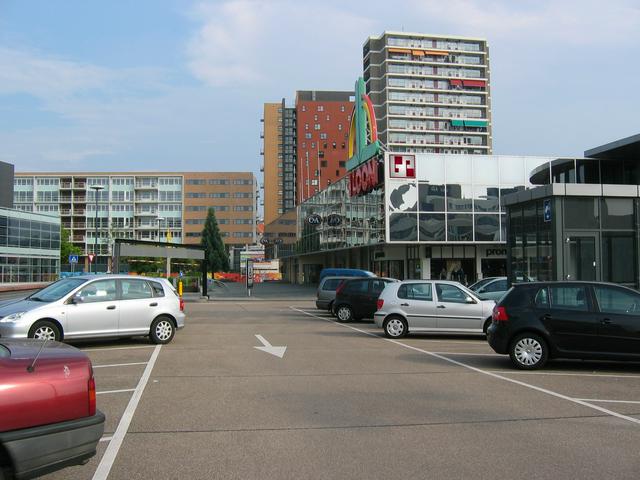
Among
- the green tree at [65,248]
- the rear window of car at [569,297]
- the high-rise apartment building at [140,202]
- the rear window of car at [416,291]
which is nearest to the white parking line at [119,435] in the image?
the rear window of car at [569,297]

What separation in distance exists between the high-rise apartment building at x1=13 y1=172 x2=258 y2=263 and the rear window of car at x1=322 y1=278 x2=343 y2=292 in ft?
299

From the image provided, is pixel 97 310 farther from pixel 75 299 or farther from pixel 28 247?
pixel 28 247

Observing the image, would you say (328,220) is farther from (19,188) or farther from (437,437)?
(19,188)

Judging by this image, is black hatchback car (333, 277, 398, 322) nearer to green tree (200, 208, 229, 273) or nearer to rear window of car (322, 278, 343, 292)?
rear window of car (322, 278, 343, 292)

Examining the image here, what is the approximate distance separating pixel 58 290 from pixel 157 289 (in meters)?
2.10

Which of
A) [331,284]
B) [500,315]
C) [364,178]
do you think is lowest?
[500,315]

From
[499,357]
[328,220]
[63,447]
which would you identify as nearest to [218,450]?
[63,447]

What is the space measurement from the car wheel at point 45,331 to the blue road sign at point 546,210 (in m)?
15.7

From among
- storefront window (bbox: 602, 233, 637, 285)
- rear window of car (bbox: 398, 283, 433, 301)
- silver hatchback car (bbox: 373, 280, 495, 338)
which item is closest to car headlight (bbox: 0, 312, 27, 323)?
silver hatchback car (bbox: 373, 280, 495, 338)

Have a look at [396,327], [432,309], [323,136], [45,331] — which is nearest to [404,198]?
[396,327]

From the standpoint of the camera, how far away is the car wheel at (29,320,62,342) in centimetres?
1179

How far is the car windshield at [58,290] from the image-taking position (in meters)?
12.6

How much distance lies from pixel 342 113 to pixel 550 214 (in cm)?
11678

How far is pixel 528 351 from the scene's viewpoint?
1041cm
